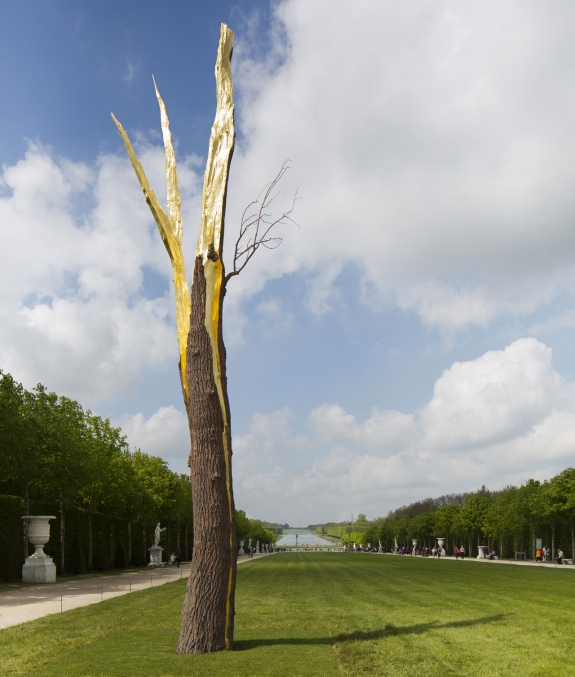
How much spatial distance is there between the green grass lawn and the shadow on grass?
21mm

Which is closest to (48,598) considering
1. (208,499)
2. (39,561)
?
(39,561)

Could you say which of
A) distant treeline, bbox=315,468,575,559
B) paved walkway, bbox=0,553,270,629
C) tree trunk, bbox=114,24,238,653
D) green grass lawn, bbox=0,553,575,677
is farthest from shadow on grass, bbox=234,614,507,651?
distant treeline, bbox=315,468,575,559

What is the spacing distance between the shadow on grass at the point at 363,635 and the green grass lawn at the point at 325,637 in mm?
21

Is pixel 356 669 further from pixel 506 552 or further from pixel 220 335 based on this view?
pixel 506 552

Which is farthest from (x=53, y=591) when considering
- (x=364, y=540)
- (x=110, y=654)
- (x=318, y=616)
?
(x=364, y=540)

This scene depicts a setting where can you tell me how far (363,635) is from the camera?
1288 centimetres

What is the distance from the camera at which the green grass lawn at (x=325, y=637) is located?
9.77 m

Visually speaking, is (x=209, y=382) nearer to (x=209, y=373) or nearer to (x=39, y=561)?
(x=209, y=373)

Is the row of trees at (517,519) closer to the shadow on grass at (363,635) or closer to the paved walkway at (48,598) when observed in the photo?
the paved walkway at (48,598)

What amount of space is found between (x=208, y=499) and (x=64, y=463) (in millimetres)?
24145

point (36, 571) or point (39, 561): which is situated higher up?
point (39, 561)

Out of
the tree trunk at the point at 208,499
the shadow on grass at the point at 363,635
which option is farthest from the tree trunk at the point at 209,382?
the shadow on grass at the point at 363,635

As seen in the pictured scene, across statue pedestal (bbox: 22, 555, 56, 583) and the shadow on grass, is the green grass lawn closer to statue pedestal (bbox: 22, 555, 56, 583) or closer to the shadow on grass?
the shadow on grass

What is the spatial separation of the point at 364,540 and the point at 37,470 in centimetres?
14679
